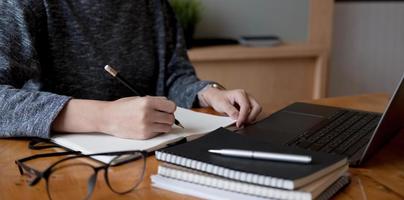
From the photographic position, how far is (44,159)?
34.7 inches

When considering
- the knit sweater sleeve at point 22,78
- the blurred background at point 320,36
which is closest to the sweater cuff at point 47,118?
the knit sweater sleeve at point 22,78

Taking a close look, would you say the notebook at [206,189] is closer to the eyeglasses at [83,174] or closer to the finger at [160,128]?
the eyeglasses at [83,174]

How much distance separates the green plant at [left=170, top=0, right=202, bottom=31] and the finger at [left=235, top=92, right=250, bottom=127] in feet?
3.98

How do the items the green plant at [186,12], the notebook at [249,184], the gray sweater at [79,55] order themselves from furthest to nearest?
1. the green plant at [186,12]
2. the gray sweater at [79,55]
3. the notebook at [249,184]

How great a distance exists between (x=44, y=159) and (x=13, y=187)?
0.37ft

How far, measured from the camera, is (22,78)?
1.12 metres

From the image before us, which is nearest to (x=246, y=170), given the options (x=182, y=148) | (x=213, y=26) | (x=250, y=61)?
(x=182, y=148)

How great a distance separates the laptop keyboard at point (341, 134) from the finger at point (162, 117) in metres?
0.21

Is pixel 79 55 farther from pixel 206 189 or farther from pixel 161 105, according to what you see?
pixel 206 189

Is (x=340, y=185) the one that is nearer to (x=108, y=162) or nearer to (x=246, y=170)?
(x=246, y=170)

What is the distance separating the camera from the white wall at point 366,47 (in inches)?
122

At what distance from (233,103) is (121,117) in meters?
0.32

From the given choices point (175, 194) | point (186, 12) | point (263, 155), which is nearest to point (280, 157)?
point (263, 155)

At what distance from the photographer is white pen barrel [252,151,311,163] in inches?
28.1
